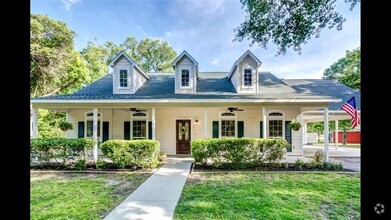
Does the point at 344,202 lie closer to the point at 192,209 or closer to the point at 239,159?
the point at 192,209

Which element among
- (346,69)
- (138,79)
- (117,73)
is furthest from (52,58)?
(346,69)

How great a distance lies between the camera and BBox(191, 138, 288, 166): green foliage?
27.6ft

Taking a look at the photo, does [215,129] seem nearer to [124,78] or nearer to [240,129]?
[240,129]

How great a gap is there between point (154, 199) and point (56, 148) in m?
5.91

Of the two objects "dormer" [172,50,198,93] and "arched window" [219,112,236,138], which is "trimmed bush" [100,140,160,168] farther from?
"arched window" [219,112,236,138]

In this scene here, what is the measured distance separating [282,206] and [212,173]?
11.5ft

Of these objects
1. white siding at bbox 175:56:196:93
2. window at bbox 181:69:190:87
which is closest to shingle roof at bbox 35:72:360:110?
white siding at bbox 175:56:196:93

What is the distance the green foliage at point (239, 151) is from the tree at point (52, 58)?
50.1ft

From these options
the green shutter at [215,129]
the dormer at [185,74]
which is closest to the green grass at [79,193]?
the green shutter at [215,129]

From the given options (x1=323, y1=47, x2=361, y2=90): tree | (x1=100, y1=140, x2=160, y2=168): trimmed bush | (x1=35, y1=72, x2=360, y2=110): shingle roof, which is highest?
(x1=323, y1=47, x2=361, y2=90): tree

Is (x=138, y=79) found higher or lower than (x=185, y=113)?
higher

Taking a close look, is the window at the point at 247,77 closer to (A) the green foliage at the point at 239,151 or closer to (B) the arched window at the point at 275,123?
(B) the arched window at the point at 275,123

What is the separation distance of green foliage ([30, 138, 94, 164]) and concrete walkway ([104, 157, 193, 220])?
3598mm

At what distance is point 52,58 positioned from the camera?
16.9 meters
